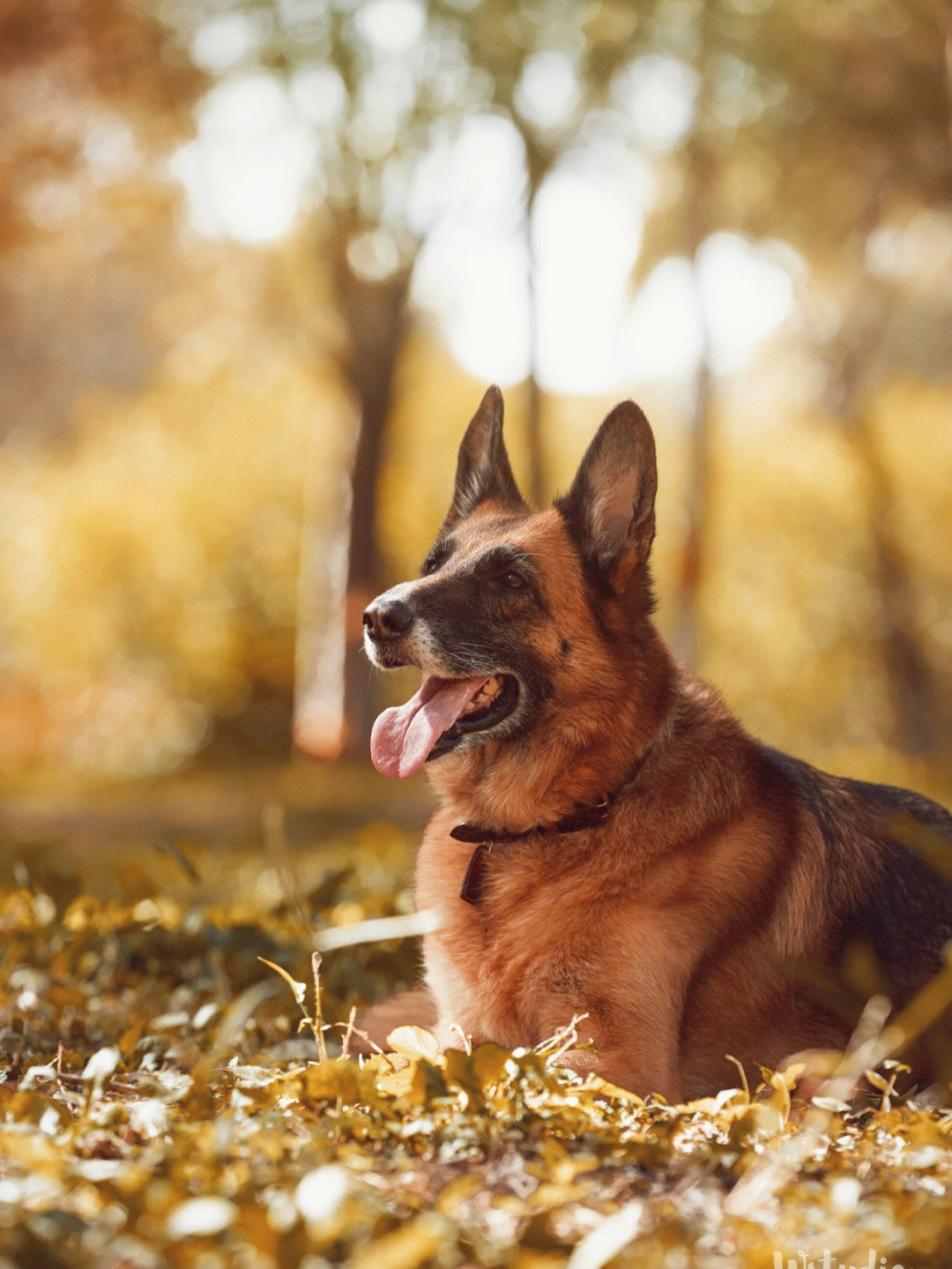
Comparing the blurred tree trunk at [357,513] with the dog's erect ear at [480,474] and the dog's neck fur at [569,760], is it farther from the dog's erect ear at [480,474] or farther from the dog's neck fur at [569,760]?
the dog's neck fur at [569,760]

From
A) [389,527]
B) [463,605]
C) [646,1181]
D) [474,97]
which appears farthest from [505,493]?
[389,527]

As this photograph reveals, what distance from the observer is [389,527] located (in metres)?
19.1

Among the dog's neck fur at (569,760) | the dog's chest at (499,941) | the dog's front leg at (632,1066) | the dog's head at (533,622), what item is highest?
the dog's head at (533,622)

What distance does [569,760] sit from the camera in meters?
3.59

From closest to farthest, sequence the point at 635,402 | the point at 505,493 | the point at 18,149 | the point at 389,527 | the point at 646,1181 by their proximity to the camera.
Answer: the point at 646,1181 < the point at 635,402 < the point at 505,493 < the point at 18,149 < the point at 389,527

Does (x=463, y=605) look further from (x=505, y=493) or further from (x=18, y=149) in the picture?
(x=18, y=149)

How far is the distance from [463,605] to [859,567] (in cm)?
1807

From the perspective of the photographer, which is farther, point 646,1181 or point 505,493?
point 505,493

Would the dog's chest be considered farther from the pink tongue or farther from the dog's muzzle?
the dog's muzzle

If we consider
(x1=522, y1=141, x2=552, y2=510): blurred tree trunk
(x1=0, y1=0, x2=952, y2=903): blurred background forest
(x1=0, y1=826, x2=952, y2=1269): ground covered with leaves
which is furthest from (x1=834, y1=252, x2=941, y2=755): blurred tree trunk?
(x1=0, y1=826, x2=952, y2=1269): ground covered with leaves

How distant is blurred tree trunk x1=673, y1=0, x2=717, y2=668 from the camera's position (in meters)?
14.2

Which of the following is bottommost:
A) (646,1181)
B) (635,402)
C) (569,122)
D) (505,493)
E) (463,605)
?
(646,1181)

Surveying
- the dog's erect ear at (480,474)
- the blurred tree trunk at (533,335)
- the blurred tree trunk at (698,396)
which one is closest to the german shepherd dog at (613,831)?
the dog's erect ear at (480,474)

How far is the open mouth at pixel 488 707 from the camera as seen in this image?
364 centimetres
